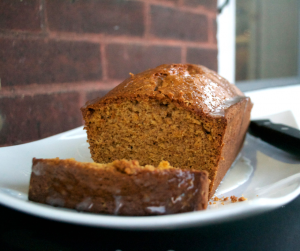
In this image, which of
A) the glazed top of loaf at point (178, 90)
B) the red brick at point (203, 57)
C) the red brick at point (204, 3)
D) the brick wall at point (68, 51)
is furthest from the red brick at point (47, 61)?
the red brick at point (204, 3)

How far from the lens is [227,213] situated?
0.68 meters

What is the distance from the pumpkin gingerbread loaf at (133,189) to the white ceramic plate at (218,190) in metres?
0.06

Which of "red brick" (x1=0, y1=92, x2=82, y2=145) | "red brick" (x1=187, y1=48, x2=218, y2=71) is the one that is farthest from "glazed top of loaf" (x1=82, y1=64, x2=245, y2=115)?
"red brick" (x1=187, y1=48, x2=218, y2=71)

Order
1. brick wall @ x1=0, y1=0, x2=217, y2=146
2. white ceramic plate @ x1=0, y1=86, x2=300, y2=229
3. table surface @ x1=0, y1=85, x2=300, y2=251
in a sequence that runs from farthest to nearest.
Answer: brick wall @ x1=0, y1=0, x2=217, y2=146 → table surface @ x1=0, y1=85, x2=300, y2=251 → white ceramic plate @ x1=0, y1=86, x2=300, y2=229

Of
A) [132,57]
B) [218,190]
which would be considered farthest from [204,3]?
[218,190]

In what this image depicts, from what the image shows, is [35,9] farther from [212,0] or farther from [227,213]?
[212,0]

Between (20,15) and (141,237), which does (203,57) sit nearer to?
(20,15)

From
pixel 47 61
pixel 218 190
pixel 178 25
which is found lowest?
pixel 218 190

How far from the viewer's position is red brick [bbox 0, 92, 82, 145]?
160cm

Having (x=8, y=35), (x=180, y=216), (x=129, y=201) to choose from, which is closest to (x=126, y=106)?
(x=129, y=201)

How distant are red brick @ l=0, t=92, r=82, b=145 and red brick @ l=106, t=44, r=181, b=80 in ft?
1.44

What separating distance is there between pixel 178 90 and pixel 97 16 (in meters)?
1.19

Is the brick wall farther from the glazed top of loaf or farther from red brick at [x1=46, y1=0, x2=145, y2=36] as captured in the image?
the glazed top of loaf

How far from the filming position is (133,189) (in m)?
0.81
